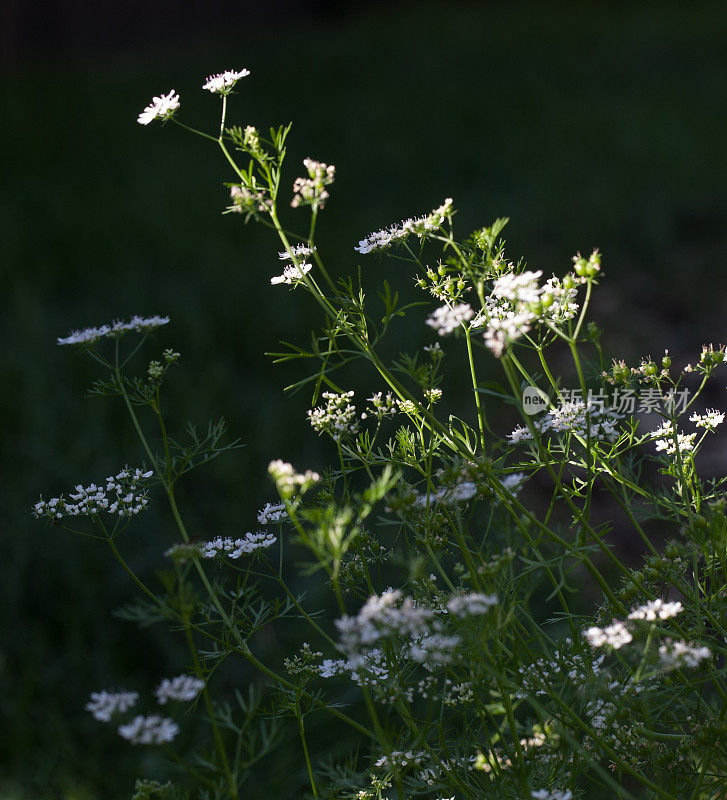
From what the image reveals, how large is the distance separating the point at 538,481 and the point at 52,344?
6.73 ft

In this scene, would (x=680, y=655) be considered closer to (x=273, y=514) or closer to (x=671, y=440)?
(x=671, y=440)

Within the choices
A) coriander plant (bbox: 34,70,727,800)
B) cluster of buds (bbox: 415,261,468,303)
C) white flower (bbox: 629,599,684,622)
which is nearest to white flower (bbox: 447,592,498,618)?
coriander plant (bbox: 34,70,727,800)

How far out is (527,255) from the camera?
405cm

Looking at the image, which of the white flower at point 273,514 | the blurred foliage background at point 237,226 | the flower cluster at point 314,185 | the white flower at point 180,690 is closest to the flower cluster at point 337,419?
the white flower at point 273,514

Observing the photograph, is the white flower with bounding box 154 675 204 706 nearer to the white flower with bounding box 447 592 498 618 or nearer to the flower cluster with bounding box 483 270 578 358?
the white flower with bounding box 447 592 498 618

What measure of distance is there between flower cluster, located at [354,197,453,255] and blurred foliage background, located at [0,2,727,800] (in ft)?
3.94

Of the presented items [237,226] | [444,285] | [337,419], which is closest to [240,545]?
[337,419]

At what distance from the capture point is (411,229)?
0.98 m

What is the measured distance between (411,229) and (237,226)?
3829mm

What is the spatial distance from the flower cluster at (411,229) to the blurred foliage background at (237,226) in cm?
120

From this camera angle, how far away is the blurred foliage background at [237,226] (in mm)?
2191

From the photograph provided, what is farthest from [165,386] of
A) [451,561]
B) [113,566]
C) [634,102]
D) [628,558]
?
[634,102]

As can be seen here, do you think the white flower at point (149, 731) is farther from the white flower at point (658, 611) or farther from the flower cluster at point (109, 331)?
the flower cluster at point (109, 331)

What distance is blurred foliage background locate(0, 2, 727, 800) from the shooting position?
7.19ft
